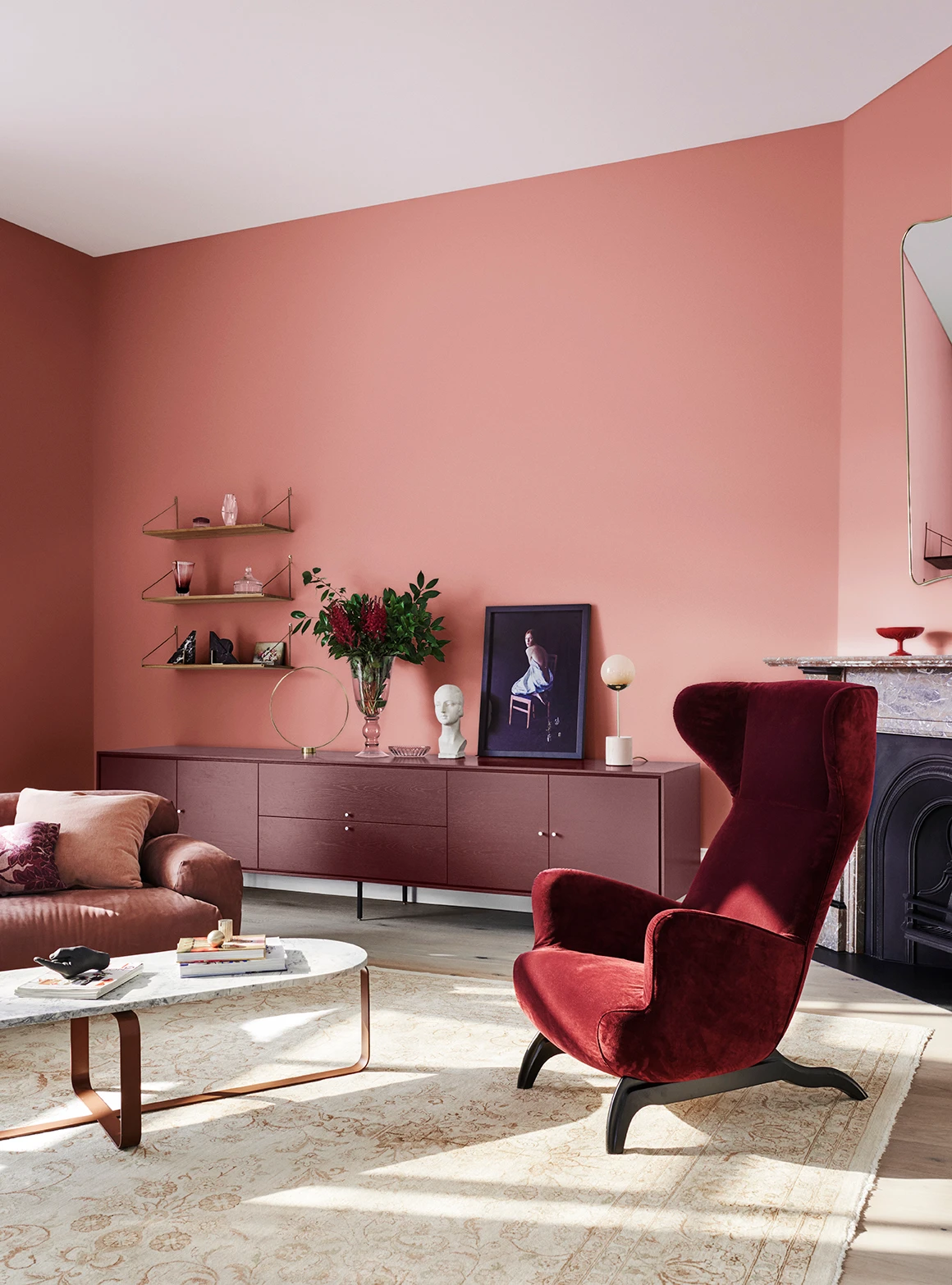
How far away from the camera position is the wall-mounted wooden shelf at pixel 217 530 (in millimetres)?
5086

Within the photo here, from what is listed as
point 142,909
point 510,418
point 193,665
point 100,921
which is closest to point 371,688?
point 193,665

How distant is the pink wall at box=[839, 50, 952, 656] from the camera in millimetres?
3816

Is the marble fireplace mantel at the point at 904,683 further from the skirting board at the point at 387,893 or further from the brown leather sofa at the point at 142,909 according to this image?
the brown leather sofa at the point at 142,909

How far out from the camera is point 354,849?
4.34 metres

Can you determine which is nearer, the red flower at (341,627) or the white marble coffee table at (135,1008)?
the white marble coffee table at (135,1008)

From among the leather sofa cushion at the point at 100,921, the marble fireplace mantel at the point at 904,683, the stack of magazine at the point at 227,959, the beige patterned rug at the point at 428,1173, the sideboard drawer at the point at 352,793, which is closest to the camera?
the beige patterned rug at the point at 428,1173

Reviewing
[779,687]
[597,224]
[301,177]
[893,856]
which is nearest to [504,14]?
[597,224]

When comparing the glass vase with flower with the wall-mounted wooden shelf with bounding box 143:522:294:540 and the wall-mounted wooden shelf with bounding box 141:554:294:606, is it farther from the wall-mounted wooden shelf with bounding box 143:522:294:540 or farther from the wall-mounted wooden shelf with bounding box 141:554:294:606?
the wall-mounted wooden shelf with bounding box 143:522:294:540

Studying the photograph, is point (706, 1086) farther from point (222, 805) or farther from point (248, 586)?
point (248, 586)

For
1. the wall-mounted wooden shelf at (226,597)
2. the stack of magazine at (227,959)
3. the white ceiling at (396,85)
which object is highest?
the white ceiling at (396,85)

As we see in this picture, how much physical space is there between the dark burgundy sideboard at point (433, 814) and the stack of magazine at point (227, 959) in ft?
5.27

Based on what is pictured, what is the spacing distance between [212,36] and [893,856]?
12.5 ft

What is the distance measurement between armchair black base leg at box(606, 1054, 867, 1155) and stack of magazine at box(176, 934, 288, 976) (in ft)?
2.27

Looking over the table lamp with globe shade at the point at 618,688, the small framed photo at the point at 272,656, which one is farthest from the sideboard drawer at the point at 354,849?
the small framed photo at the point at 272,656
